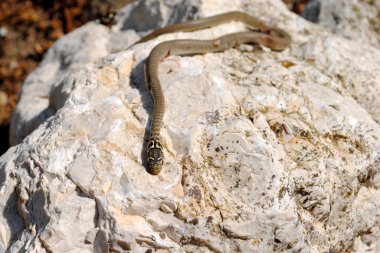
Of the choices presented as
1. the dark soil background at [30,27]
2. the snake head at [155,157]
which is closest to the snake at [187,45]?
the snake head at [155,157]

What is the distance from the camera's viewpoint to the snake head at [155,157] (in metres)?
3.96

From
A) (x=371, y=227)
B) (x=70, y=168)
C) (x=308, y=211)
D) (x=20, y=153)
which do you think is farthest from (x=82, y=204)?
(x=371, y=227)

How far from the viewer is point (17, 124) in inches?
246

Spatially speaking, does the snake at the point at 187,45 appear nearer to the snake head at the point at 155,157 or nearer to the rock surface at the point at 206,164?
the snake head at the point at 155,157

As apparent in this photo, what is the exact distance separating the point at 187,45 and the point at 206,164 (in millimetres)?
1881

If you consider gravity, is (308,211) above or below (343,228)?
above

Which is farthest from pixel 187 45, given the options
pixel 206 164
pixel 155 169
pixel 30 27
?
pixel 30 27

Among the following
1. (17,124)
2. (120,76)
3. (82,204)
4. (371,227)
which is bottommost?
(371,227)

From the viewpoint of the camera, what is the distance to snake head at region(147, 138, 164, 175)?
3959mm

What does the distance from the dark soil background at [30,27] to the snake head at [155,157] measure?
5150 millimetres

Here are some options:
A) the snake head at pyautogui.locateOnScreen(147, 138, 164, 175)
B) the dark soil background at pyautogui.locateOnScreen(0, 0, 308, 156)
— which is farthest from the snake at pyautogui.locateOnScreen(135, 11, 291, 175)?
the dark soil background at pyautogui.locateOnScreen(0, 0, 308, 156)

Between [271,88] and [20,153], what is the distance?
2.63 m

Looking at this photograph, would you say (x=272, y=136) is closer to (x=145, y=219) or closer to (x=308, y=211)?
(x=308, y=211)

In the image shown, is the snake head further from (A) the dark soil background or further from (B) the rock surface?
(A) the dark soil background
